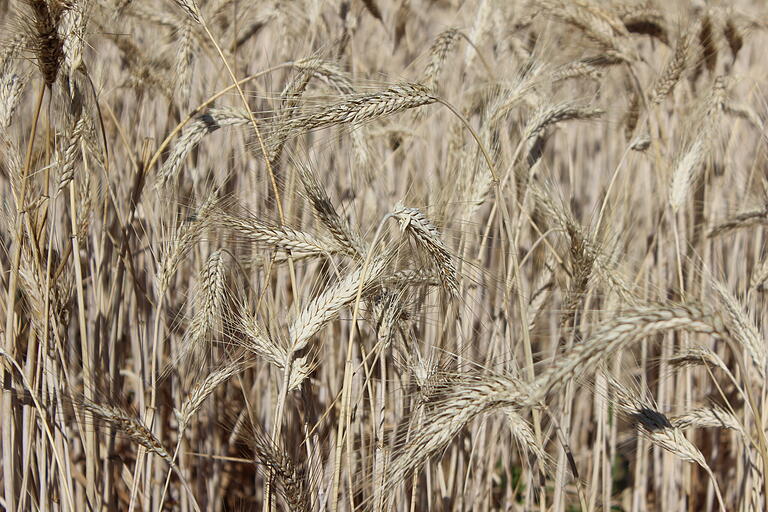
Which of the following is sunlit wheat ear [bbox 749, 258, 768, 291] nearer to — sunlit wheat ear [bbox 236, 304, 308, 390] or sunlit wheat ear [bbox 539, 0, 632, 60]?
sunlit wheat ear [bbox 539, 0, 632, 60]

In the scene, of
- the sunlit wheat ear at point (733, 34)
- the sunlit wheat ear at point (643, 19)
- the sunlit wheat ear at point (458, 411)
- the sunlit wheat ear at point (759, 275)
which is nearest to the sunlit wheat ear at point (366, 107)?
the sunlit wheat ear at point (458, 411)

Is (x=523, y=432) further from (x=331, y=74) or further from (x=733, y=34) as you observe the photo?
(x=733, y=34)

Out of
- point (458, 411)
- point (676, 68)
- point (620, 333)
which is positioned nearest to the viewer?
point (620, 333)

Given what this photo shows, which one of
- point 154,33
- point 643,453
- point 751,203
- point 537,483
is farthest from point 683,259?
point 154,33

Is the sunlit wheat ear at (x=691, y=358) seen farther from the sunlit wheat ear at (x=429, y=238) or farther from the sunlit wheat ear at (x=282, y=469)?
the sunlit wheat ear at (x=282, y=469)

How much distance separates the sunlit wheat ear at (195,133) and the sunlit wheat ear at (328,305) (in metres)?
0.59

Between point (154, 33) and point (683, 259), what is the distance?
2.37 m

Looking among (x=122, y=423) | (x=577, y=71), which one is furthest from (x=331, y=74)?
(x=122, y=423)

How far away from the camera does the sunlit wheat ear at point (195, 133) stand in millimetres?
1653

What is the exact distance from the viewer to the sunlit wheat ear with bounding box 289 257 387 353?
4.24 ft

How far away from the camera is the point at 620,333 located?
3.36 ft

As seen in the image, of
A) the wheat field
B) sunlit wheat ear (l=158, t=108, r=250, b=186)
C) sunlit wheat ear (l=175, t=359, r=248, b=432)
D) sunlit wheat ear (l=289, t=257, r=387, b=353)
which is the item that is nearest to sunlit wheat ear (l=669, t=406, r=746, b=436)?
the wheat field

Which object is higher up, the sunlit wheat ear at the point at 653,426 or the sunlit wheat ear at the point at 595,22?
the sunlit wheat ear at the point at 595,22

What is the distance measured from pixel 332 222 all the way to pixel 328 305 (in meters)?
0.19
